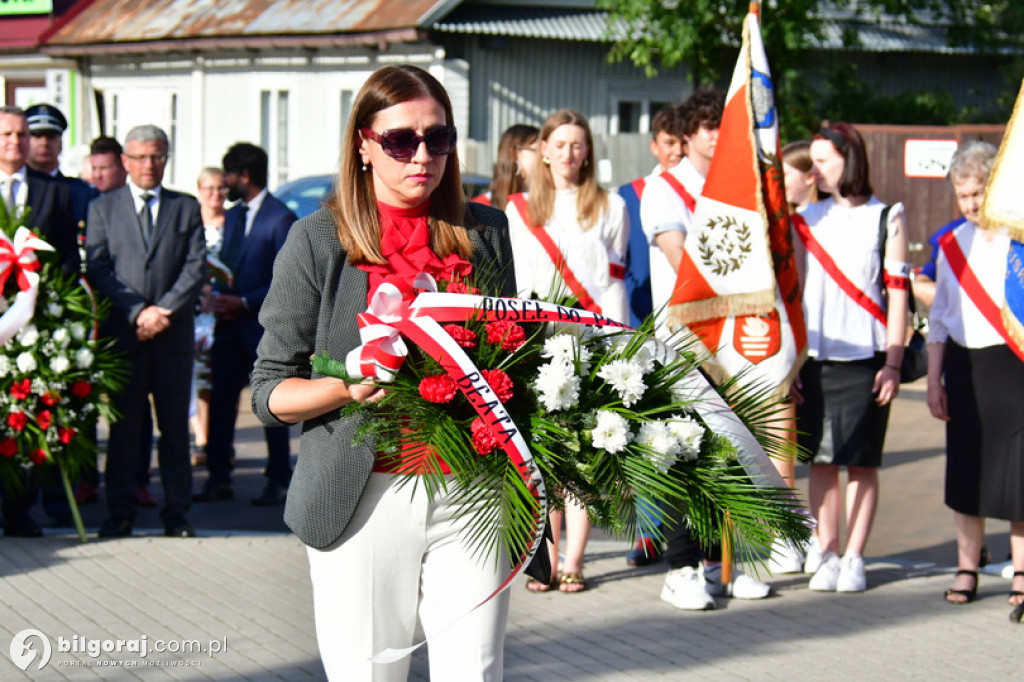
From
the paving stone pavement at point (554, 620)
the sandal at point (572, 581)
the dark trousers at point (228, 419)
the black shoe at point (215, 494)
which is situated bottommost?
the black shoe at point (215, 494)

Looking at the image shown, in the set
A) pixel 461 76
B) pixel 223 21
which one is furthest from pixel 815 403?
pixel 223 21

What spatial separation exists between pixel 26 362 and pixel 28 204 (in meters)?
0.94

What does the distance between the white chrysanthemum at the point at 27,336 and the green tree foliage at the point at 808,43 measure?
15991 millimetres

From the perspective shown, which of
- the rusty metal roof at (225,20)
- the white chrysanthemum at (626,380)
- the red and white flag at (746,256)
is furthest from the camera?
the rusty metal roof at (225,20)

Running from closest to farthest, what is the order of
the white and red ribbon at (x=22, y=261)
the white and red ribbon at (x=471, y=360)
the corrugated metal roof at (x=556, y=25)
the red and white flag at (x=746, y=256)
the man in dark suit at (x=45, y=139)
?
1. the white and red ribbon at (x=471, y=360)
2. the red and white flag at (x=746, y=256)
3. the white and red ribbon at (x=22, y=261)
4. the man in dark suit at (x=45, y=139)
5. the corrugated metal roof at (x=556, y=25)

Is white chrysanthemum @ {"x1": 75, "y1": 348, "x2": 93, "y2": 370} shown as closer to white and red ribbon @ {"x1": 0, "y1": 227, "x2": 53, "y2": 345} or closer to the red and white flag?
white and red ribbon @ {"x1": 0, "y1": 227, "x2": 53, "y2": 345}

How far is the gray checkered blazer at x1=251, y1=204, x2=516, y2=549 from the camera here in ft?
10.6

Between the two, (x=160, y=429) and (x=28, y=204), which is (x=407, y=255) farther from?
(x=160, y=429)

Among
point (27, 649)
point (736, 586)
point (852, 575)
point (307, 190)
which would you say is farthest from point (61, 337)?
point (307, 190)

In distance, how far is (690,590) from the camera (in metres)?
6.40

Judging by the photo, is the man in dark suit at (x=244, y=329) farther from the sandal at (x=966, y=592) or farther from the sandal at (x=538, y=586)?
the sandal at (x=966, y=592)

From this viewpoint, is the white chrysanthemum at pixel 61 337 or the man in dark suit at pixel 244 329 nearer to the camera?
the white chrysanthemum at pixel 61 337

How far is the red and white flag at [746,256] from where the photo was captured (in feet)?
20.7

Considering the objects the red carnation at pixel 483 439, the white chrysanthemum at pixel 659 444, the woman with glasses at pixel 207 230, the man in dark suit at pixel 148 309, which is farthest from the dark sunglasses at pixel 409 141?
the woman with glasses at pixel 207 230
